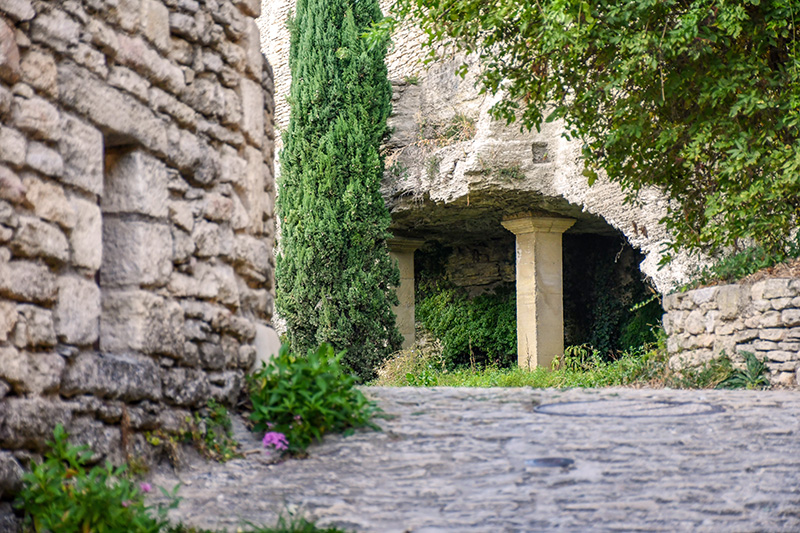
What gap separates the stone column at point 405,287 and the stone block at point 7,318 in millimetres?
9862

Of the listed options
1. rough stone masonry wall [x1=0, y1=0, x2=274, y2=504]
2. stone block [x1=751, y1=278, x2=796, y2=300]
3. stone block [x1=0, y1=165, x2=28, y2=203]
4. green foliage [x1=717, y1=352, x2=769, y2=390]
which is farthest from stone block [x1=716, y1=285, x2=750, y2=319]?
stone block [x1=0, y1=165, x2=28, y2=203]

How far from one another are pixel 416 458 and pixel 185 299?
1.20 meters

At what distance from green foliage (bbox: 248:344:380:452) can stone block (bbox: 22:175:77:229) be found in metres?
1.26

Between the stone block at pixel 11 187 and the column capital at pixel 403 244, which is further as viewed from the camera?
the column capital at pixel 403 244

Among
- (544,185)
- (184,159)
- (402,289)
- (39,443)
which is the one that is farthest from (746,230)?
(402,289)

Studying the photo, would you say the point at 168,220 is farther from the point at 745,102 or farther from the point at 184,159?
the point at 745,102

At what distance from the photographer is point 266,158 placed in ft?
14.1

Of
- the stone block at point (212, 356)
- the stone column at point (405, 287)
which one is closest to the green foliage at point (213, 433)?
the stone block at point (212, 356)

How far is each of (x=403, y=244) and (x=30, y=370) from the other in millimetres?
10589

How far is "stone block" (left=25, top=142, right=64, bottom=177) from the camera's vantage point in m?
2.64

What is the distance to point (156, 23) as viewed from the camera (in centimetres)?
336

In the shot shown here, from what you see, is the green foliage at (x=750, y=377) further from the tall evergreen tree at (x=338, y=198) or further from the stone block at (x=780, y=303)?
the tall evergreen tree at (x=338, y=198)

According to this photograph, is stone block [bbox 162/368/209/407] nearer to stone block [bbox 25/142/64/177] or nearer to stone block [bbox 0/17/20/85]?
stone block [bbox 25/142/64/177]

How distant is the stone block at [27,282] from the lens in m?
2.49
